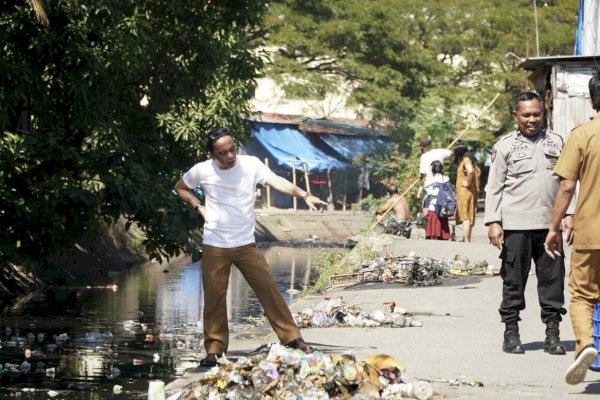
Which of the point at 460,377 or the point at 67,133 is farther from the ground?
the point at 67,133

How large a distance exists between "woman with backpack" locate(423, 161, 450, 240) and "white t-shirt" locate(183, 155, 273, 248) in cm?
1204

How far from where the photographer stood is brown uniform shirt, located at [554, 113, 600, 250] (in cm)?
795

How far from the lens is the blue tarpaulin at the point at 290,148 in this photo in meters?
46.0

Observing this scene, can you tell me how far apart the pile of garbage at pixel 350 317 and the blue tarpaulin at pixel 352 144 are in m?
35.5

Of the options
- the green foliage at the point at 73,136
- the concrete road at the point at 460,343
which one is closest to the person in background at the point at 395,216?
the green foliage at the point at 73,136

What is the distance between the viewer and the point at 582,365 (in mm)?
7637

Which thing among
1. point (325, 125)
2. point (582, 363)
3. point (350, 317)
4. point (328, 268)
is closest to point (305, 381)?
point (582, 363)

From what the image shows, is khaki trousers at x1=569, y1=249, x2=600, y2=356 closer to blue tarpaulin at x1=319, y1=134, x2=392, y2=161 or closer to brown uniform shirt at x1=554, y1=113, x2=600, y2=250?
brown uniform shirt at x1=554, y1=113, x2=600, y2=250

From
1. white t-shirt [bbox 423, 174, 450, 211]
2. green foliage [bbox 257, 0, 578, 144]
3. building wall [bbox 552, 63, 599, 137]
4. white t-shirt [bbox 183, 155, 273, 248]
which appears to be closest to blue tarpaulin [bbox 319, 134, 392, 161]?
green foliage [bbox 257, 0, 578, 144]

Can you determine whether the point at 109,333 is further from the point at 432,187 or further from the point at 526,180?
the point at 432,187

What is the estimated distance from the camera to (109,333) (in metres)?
14.1

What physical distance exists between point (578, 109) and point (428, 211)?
10.9 feet

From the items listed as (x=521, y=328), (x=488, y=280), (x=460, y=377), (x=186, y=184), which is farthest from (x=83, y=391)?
(x=488, y=280)

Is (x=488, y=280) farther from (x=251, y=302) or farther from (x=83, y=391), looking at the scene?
(x=83, y=391)
